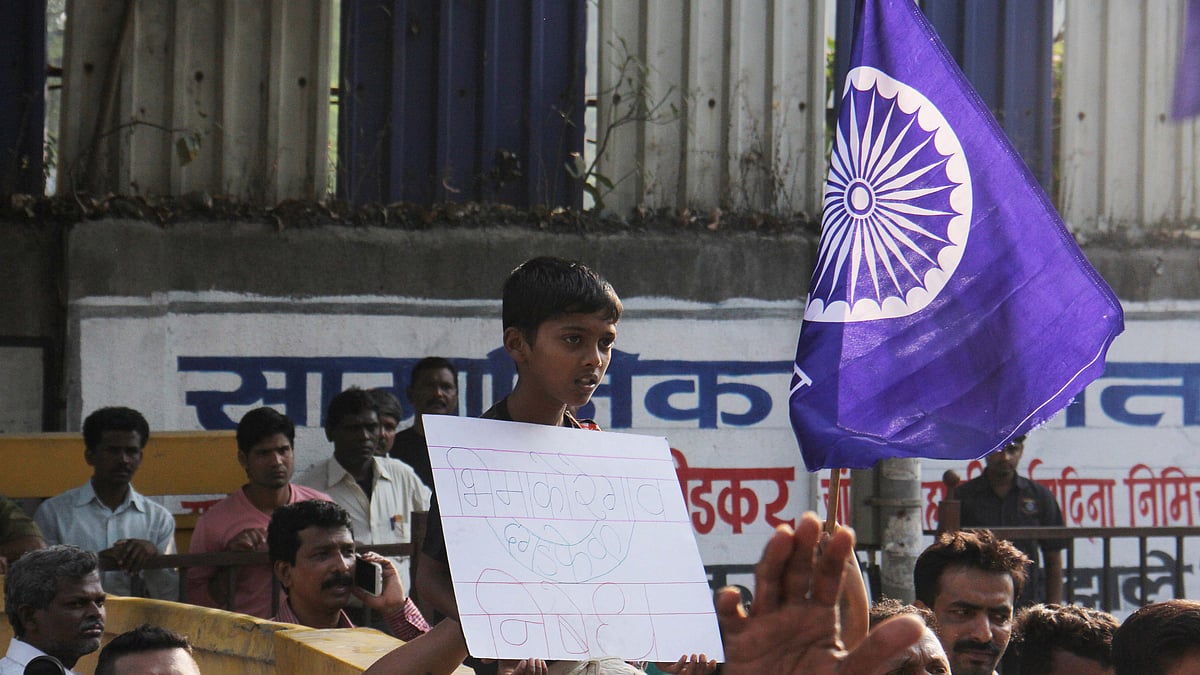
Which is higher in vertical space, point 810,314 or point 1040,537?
point 810,314

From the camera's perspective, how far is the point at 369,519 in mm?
6438

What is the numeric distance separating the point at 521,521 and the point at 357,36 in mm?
5134

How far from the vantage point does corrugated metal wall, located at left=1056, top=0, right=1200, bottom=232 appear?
27.8ft

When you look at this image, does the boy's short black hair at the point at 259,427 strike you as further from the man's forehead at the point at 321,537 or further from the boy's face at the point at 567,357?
the boy's face at the point at 567,357

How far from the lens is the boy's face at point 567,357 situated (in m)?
3.08

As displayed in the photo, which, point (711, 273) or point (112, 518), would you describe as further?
point (711, 273)

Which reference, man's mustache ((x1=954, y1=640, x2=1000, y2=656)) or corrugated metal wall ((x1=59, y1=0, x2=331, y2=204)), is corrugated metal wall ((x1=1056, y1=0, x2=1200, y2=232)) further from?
man's mustache ((x1=954, y1=640, x2=1000, y2=656))

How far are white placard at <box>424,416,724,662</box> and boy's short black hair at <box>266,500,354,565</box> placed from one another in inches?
76.4

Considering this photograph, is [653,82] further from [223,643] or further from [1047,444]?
[223,643]

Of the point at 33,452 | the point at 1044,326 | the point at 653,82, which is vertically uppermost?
the point at 653,82

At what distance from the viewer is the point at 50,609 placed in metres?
4.44

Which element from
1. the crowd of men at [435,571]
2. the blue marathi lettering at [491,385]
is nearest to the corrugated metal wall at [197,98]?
the blue marathi lettering at [491,385]

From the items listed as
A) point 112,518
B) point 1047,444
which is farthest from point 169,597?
point 1047,444

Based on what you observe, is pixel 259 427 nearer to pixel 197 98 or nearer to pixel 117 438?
pixel 117 438
